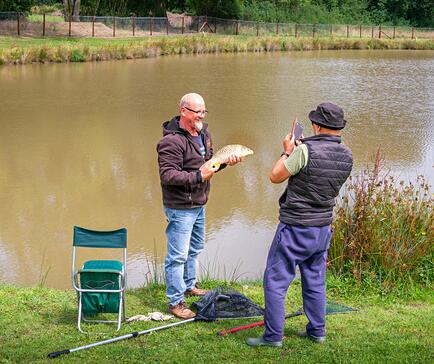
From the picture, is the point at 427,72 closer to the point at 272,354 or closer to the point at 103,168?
the point at 103,168

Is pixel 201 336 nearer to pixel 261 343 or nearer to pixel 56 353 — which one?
pixel 261 343

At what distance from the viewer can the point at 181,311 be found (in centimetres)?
536

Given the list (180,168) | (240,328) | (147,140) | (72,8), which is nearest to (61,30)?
(72,8)

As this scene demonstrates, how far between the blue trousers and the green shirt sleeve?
0.39m

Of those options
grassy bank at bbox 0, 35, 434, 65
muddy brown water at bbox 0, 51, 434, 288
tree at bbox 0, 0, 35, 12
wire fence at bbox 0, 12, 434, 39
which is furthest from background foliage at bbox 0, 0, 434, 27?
muddy brown water at bbox 0, 51, 434, 288

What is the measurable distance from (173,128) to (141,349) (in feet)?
5.23

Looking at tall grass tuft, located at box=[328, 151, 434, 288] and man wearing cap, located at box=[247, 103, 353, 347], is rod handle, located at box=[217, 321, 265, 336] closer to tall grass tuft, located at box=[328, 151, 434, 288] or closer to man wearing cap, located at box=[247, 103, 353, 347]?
man wearing cap, located at box=[247, 103, 353, 347]

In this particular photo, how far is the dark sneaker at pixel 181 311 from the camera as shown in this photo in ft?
17.4

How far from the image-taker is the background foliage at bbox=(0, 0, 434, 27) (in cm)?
4734

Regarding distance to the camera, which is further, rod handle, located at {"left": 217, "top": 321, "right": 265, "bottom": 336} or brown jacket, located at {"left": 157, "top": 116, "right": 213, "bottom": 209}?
brown jacket, located at {"left": 157, "top": 116, "right": 213, "bottom": 209}

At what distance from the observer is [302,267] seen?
4719 millimetres

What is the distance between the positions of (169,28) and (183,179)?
38221 mm

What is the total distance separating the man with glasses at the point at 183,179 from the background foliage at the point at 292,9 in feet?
131

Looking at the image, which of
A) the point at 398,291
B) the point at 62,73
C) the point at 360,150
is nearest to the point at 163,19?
the point at 62,73
